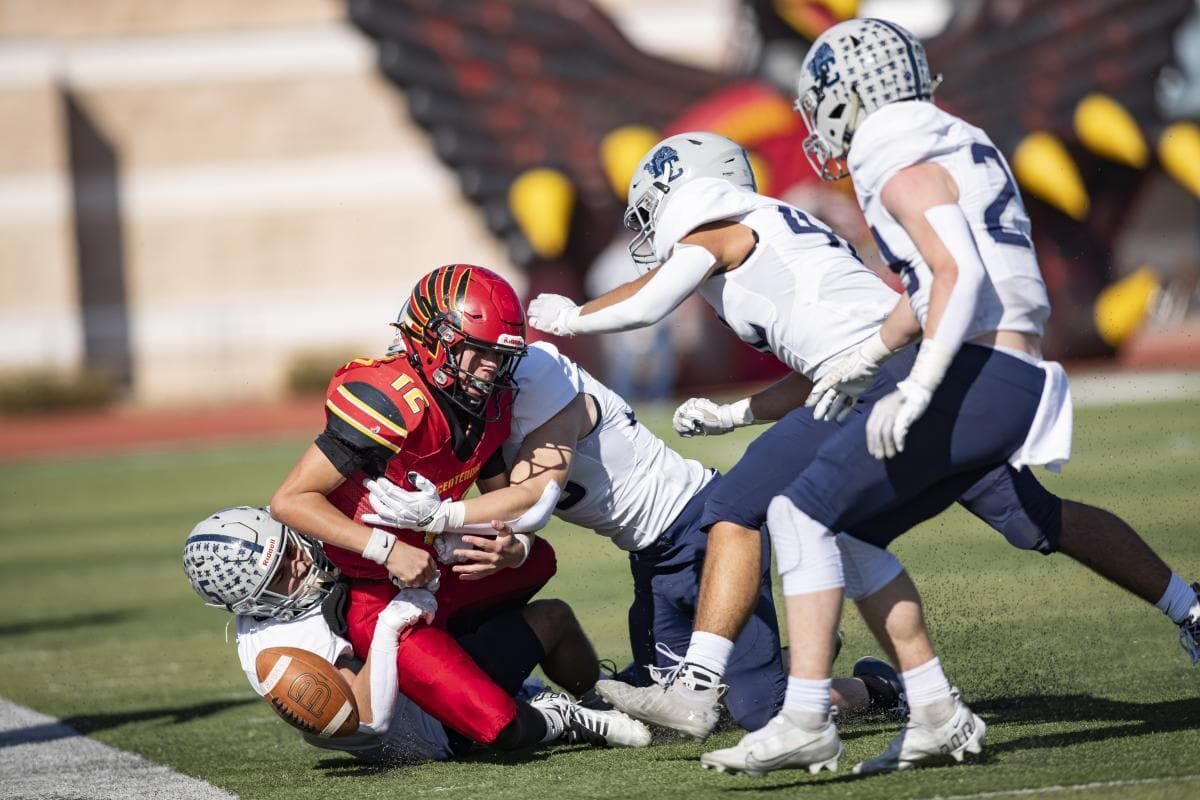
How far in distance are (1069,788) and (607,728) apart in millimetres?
1488

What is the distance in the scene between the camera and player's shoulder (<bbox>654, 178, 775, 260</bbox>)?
432 cm

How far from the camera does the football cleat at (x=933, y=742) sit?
385 centimetres

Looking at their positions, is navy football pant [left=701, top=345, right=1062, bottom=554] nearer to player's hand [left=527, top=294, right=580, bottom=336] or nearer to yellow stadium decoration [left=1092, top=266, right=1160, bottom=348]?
player's hand [left=527, top=294, right=580, bottom=336]

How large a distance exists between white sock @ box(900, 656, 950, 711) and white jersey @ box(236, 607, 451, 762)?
146cm

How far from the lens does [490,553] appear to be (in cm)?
439

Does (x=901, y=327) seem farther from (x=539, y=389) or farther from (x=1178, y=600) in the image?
(x=1178, y=600)

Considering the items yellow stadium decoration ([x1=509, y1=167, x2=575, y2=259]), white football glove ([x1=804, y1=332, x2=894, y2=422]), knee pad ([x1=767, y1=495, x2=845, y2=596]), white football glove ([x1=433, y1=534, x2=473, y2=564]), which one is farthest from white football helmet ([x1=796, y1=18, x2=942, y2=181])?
yellow stadium decoration ([x1=509, y1=167, x2=575, y2=259])

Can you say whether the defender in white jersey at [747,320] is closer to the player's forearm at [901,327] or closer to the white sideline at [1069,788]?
the player's forearm at [901,327]

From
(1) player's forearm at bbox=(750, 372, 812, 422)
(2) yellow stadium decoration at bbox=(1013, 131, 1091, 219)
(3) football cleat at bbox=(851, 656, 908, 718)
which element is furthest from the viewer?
(2) yellow stadium decoration at bbox=(1013, 131, 1091, 219)

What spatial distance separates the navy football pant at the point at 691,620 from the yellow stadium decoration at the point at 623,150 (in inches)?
628

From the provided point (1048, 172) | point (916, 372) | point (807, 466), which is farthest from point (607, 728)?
point (1048, 172)

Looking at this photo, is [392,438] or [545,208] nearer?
[392,438]

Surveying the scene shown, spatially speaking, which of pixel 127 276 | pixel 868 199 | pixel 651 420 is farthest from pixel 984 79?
pixel 868 199

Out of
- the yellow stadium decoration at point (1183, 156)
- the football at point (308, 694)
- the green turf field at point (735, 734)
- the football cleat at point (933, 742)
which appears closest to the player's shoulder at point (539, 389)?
the football at point (308, 694)
